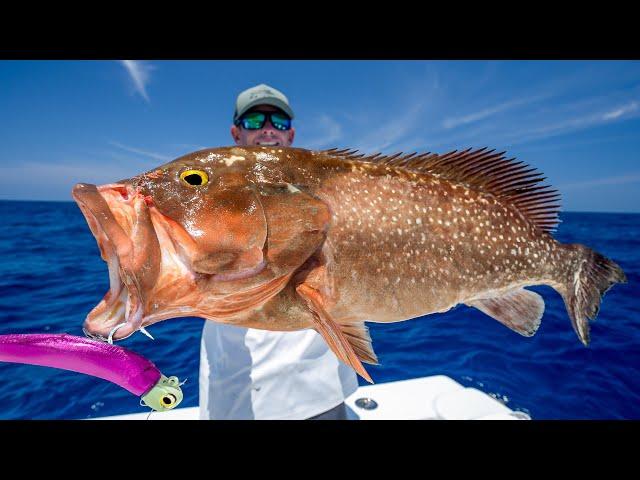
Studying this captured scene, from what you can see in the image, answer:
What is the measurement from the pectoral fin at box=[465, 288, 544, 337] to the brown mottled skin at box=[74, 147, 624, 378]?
111 millimetres

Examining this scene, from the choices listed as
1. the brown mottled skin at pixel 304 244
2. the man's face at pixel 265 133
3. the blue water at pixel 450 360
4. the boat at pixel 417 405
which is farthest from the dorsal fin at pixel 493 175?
the blue water at pixel 450 360

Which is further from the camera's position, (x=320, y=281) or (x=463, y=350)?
(x=463, y=350)

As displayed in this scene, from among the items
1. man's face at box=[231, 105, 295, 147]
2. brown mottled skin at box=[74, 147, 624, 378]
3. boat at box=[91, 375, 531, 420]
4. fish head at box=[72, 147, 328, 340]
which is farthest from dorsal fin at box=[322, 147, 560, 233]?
boat at box=[91, 375, 531, 420]

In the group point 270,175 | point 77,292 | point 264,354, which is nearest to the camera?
point 270,175

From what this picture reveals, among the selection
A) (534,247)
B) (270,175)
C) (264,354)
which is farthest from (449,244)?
(264,354)

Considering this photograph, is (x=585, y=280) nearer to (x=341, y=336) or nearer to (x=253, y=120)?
(x=341, y=336)

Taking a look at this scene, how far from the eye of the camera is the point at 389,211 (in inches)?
83.8

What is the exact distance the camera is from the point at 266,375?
3367mm

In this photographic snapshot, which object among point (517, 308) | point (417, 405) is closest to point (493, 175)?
point (517, 308)

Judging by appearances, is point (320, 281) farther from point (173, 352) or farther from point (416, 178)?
point (173, 352)

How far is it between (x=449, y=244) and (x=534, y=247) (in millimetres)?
625

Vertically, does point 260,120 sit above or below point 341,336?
above

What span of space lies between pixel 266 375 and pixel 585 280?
2518mm

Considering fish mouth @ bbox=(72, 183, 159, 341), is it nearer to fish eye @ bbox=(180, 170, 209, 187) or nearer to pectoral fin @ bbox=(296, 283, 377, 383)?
fish eye @ bbox=(180, 170, 209, 187)
